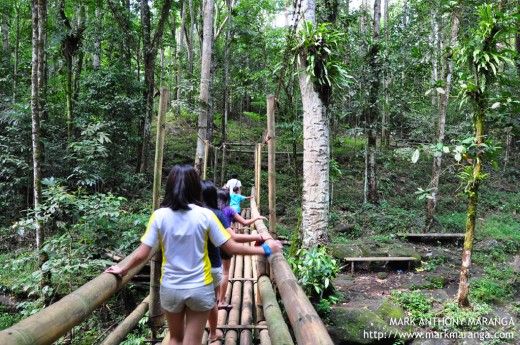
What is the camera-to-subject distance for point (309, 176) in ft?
16.1

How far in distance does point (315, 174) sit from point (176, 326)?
332 centimetres

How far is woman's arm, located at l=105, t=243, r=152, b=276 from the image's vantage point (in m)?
1.89

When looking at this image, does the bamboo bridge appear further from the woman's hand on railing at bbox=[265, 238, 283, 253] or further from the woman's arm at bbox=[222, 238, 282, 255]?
the woman's arm at bbox=[222, 238, 282, 255]

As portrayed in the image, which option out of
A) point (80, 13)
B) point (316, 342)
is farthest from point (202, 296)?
point (80, 13)

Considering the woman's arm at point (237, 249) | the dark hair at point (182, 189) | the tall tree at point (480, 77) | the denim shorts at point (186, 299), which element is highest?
the tall tree at point (480, 77)

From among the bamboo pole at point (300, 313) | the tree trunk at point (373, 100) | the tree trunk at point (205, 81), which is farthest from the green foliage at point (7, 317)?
the tree trunk at point (373, 100)

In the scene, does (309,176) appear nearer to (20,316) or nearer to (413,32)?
(20,316)

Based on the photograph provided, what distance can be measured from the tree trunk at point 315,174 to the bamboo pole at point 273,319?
2.41m

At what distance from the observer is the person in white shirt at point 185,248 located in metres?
1.85

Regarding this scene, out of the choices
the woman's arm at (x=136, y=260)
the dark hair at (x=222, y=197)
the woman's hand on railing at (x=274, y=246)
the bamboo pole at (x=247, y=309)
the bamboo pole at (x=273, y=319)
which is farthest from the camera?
the dark hair at (x=222, y=197)

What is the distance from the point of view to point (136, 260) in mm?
1913

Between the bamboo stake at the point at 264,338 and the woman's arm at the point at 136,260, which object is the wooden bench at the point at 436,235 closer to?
the bamboo stake at the point at 264,338

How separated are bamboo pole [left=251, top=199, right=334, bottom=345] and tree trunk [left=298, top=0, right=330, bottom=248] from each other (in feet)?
9.43

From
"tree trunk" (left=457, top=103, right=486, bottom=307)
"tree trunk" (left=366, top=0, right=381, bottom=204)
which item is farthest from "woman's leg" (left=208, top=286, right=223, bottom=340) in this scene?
"tree trunk" (left=366, top=0, right=381, bottom=204)
